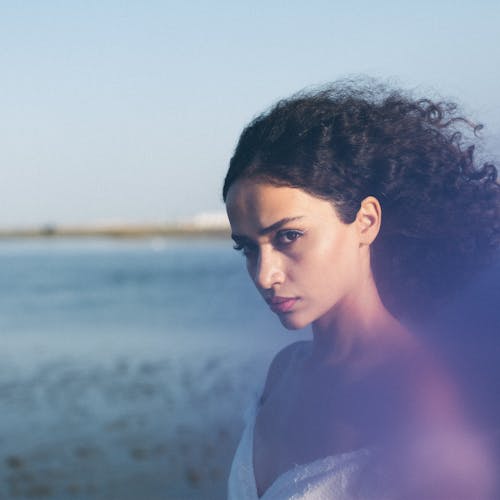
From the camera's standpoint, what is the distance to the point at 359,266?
1.55m

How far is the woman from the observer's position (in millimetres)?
1346

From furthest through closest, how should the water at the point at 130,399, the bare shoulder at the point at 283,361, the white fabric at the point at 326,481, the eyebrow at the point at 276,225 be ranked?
the water at the point at 130,399
the bare shoulder at the point at 283,361
the eyebrow at the point at 276,225
the white fabric at the point at 326,481

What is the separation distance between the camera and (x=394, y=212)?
1.59 meters

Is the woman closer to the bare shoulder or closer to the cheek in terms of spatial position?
the cheek

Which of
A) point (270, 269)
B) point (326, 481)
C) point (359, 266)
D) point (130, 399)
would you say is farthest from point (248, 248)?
point (130, 399)

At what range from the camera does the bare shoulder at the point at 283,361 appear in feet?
6.26

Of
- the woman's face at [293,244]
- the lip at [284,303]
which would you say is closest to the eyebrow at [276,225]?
the woman's face at [293,244]

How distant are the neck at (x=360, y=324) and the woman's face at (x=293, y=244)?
6cm

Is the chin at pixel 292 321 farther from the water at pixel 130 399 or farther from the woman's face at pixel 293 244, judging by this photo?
the water at pixel 130 399

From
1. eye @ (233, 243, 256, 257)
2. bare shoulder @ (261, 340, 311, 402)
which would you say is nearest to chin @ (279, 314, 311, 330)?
eye @ (233, 243, 256, 257)

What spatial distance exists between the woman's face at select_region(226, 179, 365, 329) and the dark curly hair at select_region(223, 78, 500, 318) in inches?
1.4

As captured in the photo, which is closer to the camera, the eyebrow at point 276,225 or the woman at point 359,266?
the woman at point 359,266

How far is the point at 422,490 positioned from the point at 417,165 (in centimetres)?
63

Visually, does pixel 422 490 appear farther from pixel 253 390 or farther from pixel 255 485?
pixel 253 390
